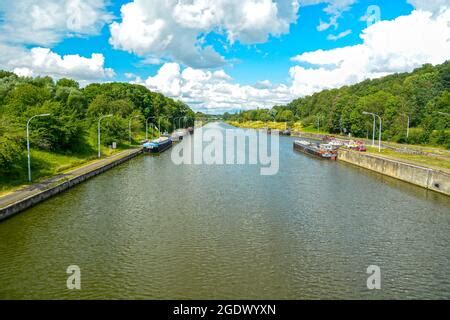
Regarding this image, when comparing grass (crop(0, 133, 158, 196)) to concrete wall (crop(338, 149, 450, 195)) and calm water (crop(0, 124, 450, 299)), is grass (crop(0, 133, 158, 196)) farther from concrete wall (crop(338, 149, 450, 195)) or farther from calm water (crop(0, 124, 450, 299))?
concrete wall (crop(338, 149, 450, 195))

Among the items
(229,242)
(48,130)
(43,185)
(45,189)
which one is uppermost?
(48,130)

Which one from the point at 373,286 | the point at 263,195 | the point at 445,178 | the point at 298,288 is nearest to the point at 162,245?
the point at 298,288

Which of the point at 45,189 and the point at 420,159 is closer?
the point at 45,189

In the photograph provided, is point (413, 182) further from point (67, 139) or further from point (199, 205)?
point (67, 139)

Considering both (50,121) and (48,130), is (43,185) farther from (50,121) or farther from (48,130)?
(50,121)

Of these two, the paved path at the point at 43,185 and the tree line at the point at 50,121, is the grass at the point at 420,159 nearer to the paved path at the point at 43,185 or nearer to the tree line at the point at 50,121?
the paved path at the point at 43,185

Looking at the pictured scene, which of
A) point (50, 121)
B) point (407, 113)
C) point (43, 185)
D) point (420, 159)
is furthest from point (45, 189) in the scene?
point (407, 113)

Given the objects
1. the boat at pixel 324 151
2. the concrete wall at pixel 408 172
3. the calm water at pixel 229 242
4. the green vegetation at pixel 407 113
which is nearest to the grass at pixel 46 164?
the calm water at pixel 229 242

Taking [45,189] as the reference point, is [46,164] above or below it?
above
